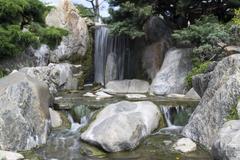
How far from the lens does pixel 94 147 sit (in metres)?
9.00

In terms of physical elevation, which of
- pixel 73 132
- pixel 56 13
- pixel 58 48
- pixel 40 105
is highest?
pixel 56 13

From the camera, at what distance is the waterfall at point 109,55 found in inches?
724

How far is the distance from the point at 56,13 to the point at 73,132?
8.87 meters

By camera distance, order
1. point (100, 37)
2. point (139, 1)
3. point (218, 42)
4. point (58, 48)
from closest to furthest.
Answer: point (218, 42) < point (139, 1) < point (58, 48) < point (100, 37)

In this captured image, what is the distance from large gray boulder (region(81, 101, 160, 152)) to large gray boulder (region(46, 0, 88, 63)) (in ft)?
25.3

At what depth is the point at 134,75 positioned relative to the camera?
59.0ft

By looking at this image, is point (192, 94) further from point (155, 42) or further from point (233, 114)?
point (233, 114)

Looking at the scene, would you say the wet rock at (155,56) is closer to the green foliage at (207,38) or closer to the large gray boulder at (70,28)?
the green foliage at (207,38)

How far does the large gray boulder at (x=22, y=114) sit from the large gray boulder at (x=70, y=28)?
7.52 meters

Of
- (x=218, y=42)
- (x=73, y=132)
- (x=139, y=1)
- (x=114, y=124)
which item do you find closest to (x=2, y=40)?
(x=73, y=132)

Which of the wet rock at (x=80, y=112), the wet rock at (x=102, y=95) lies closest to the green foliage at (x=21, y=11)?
the wet rock at (x=102, y=95)

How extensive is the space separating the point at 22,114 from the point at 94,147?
1.78 m

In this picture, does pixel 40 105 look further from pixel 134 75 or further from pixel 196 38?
pixel 134 75

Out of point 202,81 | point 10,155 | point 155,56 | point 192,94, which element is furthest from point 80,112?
point 155,56
